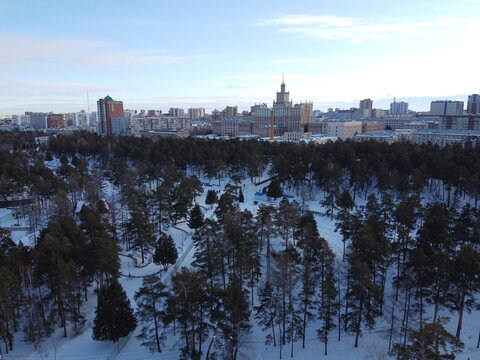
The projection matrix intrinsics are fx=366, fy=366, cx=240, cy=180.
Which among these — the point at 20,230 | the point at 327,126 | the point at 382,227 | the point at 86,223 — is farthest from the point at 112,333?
the point at 327,126

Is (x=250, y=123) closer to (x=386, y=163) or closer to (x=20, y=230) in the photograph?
(x=386, y=163)

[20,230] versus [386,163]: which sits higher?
[386,163]

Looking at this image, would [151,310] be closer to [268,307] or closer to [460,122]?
[268,307]

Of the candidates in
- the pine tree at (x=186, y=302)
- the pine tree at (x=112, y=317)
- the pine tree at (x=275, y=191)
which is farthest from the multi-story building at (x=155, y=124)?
the pine tree at (x=186, y=302)

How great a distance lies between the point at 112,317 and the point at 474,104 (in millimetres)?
197115

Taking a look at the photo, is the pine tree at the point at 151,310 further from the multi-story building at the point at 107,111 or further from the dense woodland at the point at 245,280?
the multi-story building at the point at 107,111

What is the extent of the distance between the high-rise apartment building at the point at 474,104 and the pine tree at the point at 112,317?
187330 millimetres

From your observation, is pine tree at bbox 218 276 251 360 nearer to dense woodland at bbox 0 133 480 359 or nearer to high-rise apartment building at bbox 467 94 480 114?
dense woodland at bbox 0 133 480 359

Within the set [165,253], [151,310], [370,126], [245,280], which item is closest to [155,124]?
[370,126]

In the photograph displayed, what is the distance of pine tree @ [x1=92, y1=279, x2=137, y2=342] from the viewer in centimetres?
1753

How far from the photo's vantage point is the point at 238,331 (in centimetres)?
1611

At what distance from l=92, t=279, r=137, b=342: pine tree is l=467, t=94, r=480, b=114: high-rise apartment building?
187 meters

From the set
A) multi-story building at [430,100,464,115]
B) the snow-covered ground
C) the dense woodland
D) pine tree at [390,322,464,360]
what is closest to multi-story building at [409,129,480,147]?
the dense woodland

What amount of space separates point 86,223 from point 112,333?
1048 centimetres
